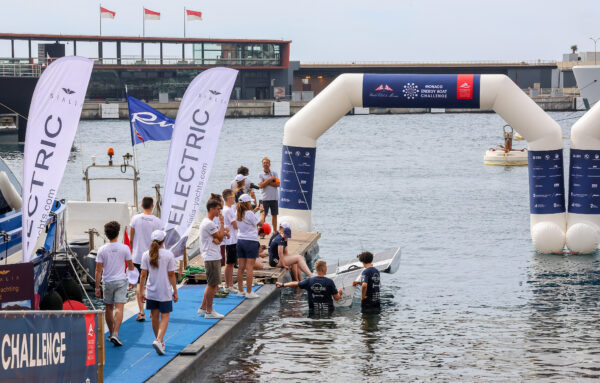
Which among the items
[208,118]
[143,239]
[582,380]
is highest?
[208,118]

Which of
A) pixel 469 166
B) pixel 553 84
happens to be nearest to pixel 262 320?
pixel 469 166

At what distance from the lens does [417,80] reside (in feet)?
74.2

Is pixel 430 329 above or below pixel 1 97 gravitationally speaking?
below

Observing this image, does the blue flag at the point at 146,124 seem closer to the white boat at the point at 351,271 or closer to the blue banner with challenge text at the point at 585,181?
the white boat at the point at 351,271

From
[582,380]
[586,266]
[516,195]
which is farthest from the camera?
[516,195]

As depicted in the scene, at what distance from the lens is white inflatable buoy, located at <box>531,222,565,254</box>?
2270 cm

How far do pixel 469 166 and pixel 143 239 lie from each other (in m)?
52.2

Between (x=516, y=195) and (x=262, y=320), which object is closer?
(x=262, y=320)

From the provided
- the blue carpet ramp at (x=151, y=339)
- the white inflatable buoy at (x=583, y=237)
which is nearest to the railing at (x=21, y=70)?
the white inflatable buoy at (x=583, y=237)

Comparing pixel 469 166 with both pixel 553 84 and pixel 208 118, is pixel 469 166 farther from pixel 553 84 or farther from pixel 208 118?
pixel 553 84

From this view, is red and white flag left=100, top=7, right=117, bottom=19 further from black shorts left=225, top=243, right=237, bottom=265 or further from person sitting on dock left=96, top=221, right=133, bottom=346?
person sitting on dock left=96, top=221, right=133, bottom=346

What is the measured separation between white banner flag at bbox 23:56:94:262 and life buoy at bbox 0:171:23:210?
16.2 ft

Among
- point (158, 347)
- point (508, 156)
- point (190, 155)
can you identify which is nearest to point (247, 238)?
point (190, 155)

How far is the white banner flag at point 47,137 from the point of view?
1146 cm
